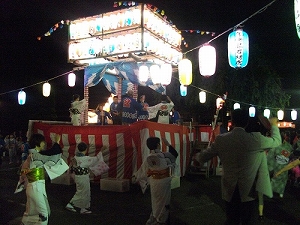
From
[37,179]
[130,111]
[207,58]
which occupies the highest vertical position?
[207,58]

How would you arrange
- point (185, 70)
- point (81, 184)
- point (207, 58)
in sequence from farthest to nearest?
1. point (185, 70)
2. point (207, 58)
3. point (81, 184)

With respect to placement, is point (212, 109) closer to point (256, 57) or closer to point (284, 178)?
point (256, 57)

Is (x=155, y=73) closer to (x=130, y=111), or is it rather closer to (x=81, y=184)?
(x=130, y=111)

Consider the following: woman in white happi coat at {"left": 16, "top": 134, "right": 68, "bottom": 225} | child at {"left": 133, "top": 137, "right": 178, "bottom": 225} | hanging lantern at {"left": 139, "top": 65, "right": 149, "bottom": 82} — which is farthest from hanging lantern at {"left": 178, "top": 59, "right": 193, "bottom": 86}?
woman in white happi coat at {"left": 16, "top": 134, "right": 68, "bottom": 225}

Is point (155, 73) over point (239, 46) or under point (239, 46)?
under

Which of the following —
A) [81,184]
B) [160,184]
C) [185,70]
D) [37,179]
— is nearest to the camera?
[37,179]

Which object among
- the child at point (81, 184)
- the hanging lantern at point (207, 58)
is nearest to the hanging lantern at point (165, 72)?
the hanging lantern at point (207, 58)

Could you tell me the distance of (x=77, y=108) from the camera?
12.2 metres

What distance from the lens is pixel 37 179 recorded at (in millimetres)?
5320

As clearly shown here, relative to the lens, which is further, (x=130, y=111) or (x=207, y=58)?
(x=130, y=111)

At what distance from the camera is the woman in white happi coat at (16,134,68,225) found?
523 cm

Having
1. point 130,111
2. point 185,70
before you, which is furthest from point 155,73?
point 130,111

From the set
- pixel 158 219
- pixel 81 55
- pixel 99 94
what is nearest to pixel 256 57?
pixel 99 94

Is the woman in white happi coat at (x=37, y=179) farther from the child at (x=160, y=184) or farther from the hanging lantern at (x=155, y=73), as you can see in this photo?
the hanging lantern at (x=155, y=73)
